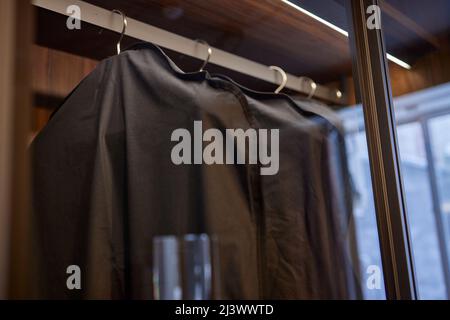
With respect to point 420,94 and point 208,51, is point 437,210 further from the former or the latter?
point 208,51

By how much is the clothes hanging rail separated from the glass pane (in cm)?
13

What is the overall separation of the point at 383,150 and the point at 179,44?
1.49ft

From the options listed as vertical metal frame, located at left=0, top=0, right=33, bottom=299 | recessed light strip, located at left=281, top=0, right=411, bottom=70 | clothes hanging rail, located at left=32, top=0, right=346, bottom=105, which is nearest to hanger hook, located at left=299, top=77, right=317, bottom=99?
clothes hanging rail, located at left=32, top=0, right=346, bottom=105

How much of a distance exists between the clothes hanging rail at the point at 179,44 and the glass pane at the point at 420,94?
0.13 m

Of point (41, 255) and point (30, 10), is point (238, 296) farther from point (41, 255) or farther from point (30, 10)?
point (30, 10)

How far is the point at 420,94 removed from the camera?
904mm

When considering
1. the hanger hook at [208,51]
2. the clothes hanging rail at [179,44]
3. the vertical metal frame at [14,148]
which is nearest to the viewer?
the vertical metal frame at [14,148]

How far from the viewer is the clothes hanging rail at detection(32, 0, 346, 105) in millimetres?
818

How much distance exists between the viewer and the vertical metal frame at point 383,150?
28.2 inches

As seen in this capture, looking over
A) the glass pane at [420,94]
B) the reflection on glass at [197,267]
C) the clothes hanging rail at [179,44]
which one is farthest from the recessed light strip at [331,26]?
the reflection on glass at [197,267]

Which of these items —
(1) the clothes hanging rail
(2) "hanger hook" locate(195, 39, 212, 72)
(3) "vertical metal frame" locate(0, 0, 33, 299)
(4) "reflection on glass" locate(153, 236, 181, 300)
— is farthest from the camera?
(2) "hanger hook" locate(195, 39, 212, 72)

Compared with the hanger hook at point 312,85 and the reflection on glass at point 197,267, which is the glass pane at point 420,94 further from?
the reflection on glass at point 197,267

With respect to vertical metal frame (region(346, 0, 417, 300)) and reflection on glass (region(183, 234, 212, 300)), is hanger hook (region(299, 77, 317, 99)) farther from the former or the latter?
reflection on glass (region(183, 234, 212, 300))
